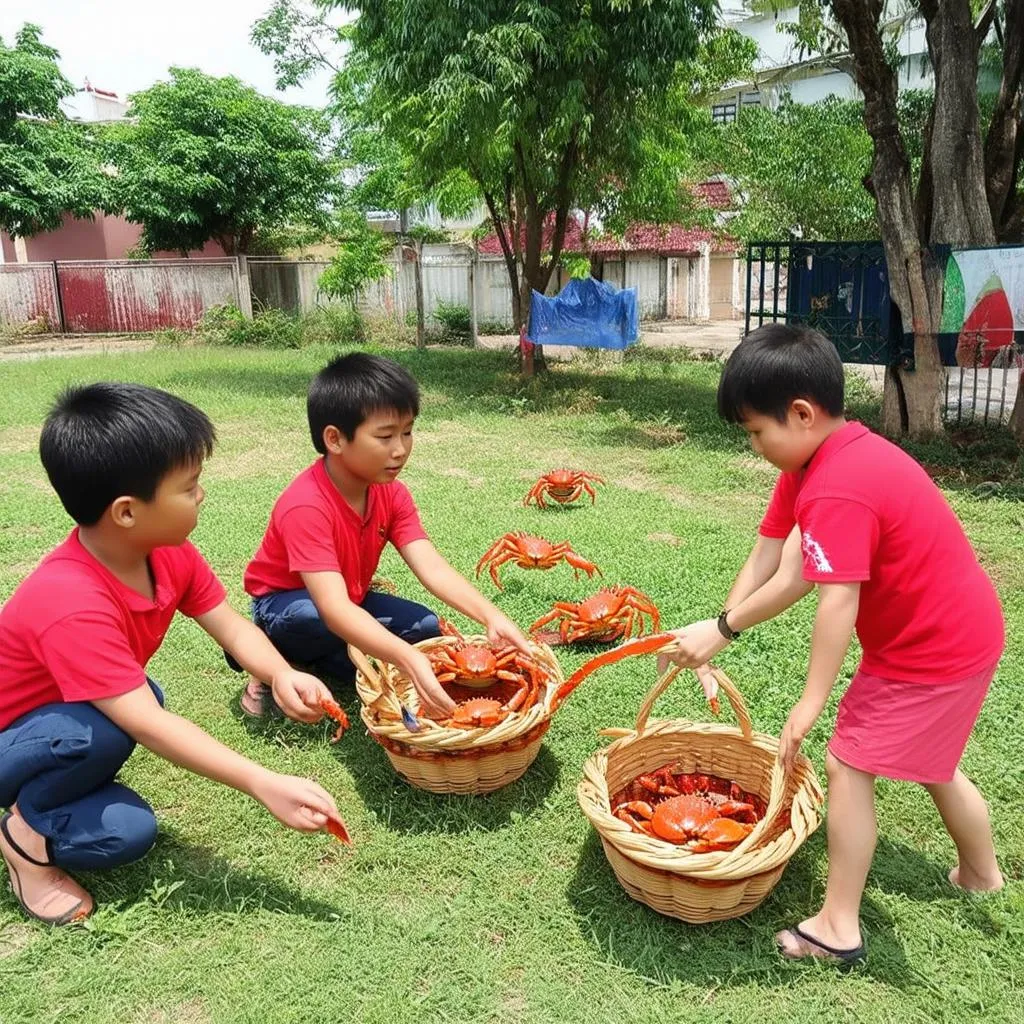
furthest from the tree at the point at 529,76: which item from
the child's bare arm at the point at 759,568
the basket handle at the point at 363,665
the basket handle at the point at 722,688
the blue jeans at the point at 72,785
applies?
the blue jeans at the point at 72,785

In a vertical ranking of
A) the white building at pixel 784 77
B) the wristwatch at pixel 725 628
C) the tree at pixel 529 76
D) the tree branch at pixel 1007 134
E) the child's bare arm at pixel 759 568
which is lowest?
the wristwatch at pixel 725 628

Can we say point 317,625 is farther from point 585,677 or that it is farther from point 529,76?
point 529,76

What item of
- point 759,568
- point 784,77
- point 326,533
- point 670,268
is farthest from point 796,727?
point 784,77

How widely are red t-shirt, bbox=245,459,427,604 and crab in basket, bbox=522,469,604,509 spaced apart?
2.76 meters

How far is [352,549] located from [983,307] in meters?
6.09

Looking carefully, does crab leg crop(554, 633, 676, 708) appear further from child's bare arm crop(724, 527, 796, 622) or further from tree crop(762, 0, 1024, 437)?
tree crop(762, 0, 1024, 437)

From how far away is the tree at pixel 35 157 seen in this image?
19.4 metres

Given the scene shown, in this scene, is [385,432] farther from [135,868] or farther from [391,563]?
[391,563]

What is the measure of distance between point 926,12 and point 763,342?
779 centimetres

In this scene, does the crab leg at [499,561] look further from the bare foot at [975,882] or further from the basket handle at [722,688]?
the bare foot at [975,882]

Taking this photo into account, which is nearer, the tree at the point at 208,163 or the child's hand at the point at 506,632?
the child's hand at the point at 506,632

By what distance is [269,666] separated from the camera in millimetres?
2529

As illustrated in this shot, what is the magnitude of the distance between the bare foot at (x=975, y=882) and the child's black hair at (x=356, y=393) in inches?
79.4

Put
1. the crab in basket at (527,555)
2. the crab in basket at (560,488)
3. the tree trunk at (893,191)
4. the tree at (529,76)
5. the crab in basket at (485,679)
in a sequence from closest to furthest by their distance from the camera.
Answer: the crab in basket at (485,679), the crab in basket at (527,555), the crab in basket at (560,488), the tree trunk at (893,191), the tree at (529,76)
